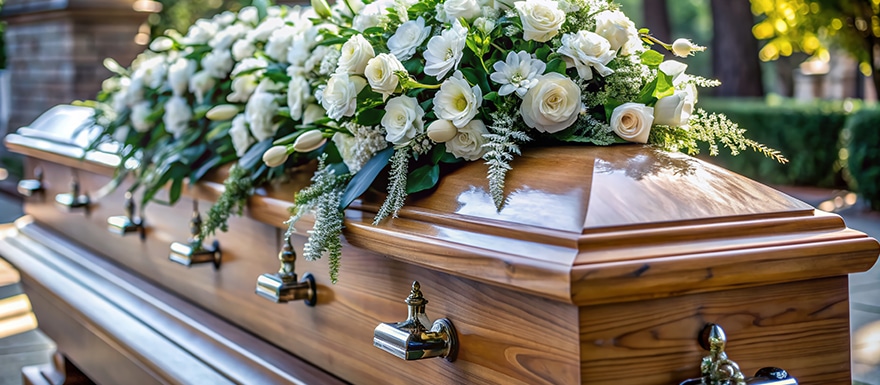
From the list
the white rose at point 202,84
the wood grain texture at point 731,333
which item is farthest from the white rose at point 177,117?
the wood grain texture at point 731,333

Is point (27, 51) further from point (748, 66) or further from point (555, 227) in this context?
point (748, 66)

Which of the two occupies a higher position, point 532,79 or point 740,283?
point 532,79

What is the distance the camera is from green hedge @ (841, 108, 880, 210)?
8078mm

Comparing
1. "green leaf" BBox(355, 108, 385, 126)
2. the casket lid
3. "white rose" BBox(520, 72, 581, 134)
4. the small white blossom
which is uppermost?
the small white blossom

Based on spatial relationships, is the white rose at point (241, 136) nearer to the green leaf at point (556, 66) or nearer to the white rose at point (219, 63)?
the white rose at point (219, 63)

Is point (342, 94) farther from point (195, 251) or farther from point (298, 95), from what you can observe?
point (195, 251)

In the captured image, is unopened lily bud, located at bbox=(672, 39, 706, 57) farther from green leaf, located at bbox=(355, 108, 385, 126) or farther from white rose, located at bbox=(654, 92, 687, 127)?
green leaf, located at bbox=(355, 108, 385, 126)

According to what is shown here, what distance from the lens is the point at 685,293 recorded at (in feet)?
4.23

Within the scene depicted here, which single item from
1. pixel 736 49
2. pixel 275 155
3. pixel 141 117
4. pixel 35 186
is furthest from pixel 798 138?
pixel 275 155

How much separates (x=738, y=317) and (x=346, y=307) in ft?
2.65

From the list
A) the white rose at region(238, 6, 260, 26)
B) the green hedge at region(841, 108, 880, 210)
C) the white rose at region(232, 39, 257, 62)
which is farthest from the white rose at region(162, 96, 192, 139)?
the green hedge at region(841, 108, 880, 210)

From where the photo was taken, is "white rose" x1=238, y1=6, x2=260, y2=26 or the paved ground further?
the paved ground

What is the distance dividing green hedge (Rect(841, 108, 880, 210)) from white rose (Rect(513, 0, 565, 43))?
7309 mm

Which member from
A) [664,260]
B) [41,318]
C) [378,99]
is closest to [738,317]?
[664,260]
